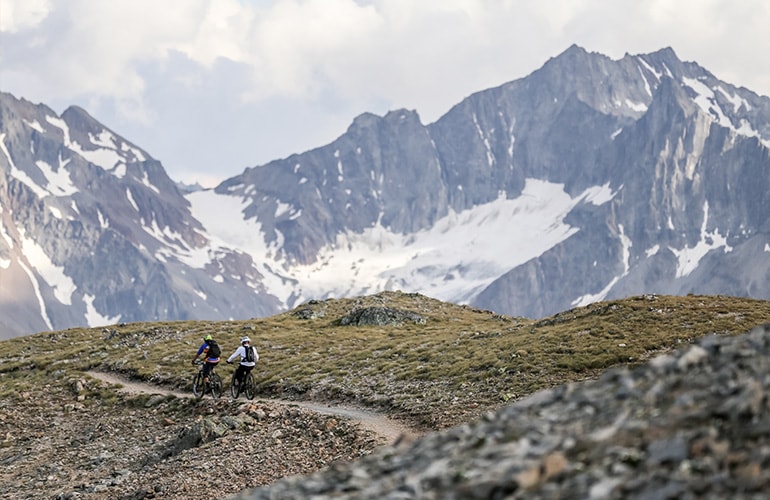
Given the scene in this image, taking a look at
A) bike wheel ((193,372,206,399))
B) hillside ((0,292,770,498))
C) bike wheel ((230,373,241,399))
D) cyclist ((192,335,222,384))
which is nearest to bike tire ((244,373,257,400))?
bike wheel ((230,373,241,399))

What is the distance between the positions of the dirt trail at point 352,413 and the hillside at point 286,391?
0.72 m

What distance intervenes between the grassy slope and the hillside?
16 cm

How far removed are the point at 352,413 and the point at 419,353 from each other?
49.0 feet

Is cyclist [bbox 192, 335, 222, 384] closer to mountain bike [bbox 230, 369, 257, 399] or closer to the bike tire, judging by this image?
mountain bike [bbox 230, 369, 257, 399]

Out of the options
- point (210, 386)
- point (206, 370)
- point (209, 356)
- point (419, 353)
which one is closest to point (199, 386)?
point (210, 386)

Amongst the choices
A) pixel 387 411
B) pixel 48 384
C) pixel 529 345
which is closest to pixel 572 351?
pixel 529 345

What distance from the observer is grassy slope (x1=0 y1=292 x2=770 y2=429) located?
41469 millimetres

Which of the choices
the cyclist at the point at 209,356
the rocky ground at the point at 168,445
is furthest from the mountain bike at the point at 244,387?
the rocky ground at the point at 168,445

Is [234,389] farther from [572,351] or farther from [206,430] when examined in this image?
[572,351]

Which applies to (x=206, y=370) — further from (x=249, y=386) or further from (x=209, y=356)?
(x=249, y=386)

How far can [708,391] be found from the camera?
45.6 feet

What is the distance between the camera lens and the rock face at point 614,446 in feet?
39.5

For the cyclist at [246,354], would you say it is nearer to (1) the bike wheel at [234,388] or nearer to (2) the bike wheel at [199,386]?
(1) the bike wheel at [234,388]

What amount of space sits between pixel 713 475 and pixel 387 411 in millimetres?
30249
